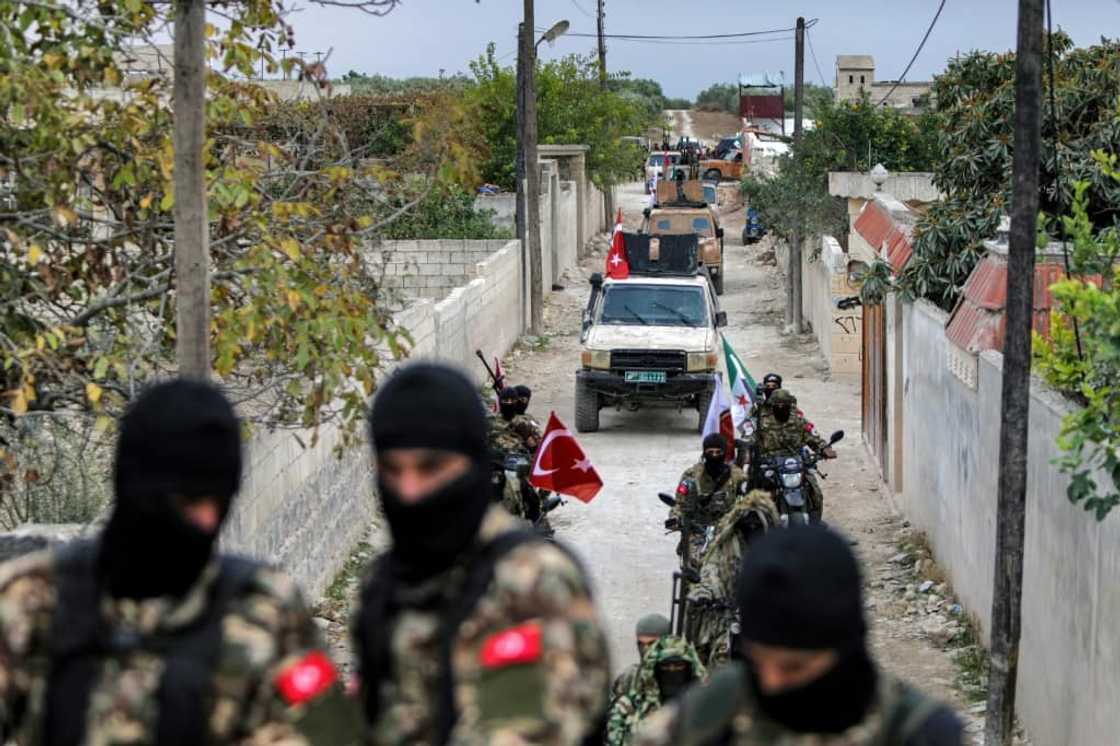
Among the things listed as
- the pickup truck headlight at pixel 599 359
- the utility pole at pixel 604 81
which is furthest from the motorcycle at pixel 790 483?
the utility pole at pixel 604 81

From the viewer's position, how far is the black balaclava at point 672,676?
23.5ft

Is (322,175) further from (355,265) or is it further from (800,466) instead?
(800,466)

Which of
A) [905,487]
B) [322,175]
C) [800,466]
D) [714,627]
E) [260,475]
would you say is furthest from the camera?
[905,487]

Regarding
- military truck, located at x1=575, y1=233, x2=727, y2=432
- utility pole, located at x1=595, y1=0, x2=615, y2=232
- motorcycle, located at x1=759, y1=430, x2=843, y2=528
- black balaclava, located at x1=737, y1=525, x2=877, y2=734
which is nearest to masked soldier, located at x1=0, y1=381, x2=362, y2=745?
black balaclava, located at x1=737, y1=525, x2=877, y2=734

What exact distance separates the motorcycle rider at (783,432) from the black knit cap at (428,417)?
10.5 m

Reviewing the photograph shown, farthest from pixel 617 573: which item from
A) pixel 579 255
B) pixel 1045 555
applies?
pixel 579 255

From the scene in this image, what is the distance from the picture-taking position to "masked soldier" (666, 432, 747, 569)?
11.0 meters

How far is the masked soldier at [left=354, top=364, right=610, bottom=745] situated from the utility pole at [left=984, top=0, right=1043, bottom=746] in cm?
672

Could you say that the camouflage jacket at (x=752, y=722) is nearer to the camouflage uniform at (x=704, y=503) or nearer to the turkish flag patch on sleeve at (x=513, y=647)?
the turkish flag patch on sleeve at (x=513, y=647)

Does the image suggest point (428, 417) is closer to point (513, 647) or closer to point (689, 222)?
point (513, 647)

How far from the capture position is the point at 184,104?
738 centimetres

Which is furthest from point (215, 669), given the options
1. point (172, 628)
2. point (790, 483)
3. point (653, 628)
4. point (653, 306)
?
point (653, 306)

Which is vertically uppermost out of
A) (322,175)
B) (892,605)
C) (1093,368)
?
(322,175)

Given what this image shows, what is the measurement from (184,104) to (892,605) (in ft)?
25.0
